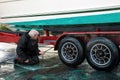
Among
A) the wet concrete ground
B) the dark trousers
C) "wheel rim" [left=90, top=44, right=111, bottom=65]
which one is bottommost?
the wet concrete ground

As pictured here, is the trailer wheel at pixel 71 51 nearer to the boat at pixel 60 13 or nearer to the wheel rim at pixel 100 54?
the wheel rim at pixel 100 54

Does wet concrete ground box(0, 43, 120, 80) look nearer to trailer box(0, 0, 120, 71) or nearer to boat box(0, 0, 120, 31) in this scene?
trailer box(0, 0, 120, 71)

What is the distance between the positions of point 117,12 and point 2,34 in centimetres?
403

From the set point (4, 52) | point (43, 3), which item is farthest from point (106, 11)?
point (4, 52)

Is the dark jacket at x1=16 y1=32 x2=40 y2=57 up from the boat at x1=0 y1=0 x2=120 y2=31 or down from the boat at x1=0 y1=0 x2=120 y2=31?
down

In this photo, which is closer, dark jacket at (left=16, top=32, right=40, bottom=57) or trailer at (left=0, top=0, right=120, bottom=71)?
trailer at (left=0, top=0, right=120, bottom=71)

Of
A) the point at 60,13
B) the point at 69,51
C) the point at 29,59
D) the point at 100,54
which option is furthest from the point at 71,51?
the point at 29,59

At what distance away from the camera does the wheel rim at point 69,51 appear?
724 centimetres

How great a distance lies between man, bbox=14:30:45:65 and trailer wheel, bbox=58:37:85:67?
2.55 feet

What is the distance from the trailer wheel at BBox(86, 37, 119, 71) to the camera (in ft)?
21.5

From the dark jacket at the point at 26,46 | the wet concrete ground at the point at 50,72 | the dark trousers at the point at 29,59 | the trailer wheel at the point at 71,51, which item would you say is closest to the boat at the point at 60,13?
the trailer wheel at the point at 71,51

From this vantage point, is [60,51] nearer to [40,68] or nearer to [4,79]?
[40,68]

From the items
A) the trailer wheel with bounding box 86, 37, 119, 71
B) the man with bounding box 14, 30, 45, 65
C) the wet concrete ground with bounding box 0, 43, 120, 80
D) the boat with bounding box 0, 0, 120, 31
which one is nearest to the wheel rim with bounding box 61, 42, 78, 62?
the wet concrete ground with bounding box 0, 43, 120, 80

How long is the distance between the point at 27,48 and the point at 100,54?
2.17 m
